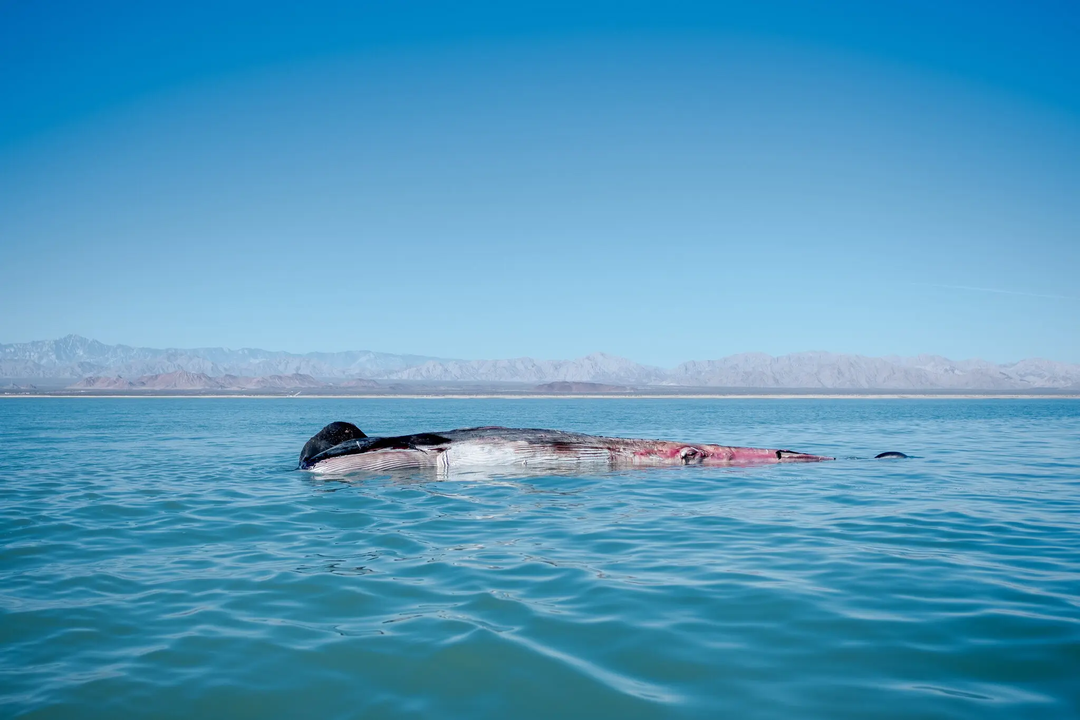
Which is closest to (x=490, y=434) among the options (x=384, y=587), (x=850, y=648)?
(x=384, y=587)

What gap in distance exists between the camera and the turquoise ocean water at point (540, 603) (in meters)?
3.79

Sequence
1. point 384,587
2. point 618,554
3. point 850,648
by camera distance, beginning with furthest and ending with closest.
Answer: point 618,554 → point 384,587 → point 850,648

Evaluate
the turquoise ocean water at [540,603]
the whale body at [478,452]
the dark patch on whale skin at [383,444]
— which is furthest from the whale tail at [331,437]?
the turquoise ocean water at [540,603]

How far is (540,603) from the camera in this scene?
17.3 feet

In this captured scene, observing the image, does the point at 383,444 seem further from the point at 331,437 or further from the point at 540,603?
the point at 540,603

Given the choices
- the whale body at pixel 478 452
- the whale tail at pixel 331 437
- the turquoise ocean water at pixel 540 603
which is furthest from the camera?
the whale tail at pixel 331 437

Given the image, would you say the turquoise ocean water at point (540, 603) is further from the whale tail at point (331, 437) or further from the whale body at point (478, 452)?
the whale tail at point (331, 437)

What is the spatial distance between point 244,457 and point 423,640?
14586 mm

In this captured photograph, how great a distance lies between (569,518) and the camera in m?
8.30

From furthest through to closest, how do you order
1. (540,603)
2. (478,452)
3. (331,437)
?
(331,437) → (478,452) → (540,603)

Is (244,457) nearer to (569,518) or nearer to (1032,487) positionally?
(569,518)

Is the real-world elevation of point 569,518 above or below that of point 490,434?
below

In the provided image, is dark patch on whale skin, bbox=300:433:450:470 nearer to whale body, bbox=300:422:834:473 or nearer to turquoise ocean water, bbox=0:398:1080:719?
whale body, bbox=300:422:834:473

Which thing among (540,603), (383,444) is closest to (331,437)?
(383,444)
